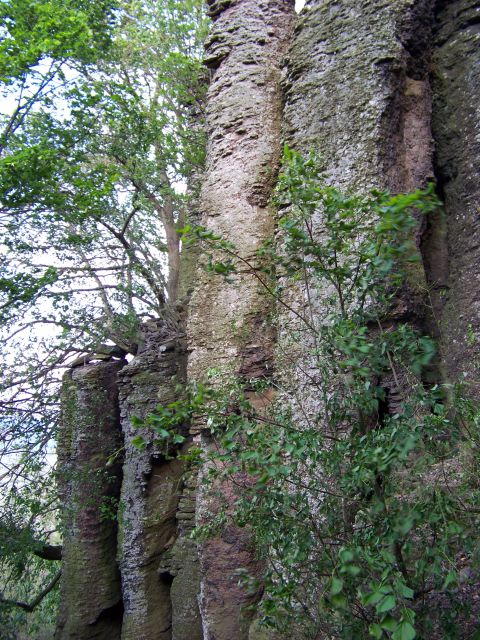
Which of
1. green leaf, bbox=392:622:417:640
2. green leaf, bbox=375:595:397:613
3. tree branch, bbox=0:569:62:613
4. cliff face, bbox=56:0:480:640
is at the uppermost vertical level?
cliff face, bbox=56:0:480:640

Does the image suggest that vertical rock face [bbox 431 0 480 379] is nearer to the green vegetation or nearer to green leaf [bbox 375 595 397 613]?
the green vegetation

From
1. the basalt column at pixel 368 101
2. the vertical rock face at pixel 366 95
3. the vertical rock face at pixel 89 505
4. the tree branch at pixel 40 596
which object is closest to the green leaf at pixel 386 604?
the basalt column at pixel 368 101

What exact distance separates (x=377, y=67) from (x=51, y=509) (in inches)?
264

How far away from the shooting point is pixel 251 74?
22.8 feet

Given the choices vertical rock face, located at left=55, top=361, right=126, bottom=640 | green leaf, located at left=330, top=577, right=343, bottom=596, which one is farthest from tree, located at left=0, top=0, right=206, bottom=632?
green leaf, located at left=330, top=577, right=343, bottom=596

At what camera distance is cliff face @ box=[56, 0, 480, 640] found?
5.32 metres

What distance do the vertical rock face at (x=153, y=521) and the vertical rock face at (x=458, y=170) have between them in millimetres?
3541

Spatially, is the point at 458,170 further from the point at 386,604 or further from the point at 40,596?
the point at 40,596

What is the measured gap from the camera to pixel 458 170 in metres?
5.55

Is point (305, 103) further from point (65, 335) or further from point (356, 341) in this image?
point (65, 335)

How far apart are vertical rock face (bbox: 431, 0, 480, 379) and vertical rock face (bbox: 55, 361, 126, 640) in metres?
5.13

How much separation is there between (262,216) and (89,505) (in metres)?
4.90

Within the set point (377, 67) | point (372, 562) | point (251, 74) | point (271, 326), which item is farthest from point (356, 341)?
point (251, 74)

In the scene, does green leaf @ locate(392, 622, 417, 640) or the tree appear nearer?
green leaf @ locate(392, 622, 417, 640)
